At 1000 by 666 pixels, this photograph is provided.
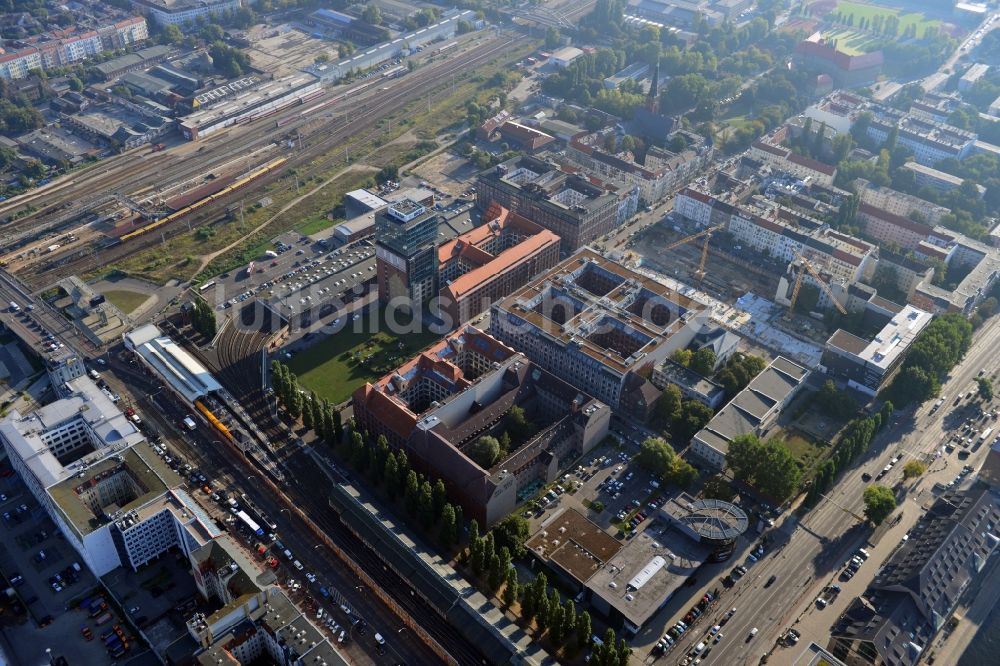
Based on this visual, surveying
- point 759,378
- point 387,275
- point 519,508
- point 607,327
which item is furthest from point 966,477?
point 387,275

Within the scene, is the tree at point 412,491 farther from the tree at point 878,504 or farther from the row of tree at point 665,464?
the tree at point 878,504

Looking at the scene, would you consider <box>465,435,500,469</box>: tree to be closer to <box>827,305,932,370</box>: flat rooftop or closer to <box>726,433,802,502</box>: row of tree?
<box>726,433,802,502</box>: row of tree

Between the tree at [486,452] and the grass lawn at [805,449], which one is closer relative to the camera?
the tree at [486,452]

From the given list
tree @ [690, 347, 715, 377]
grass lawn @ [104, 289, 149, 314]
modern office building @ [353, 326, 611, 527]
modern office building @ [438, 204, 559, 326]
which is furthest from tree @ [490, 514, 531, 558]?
grass lawn @ [104, 289, 149, 314]

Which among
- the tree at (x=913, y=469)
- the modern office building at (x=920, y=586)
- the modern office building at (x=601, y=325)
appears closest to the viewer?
the modern office building at (x=920, y=586)

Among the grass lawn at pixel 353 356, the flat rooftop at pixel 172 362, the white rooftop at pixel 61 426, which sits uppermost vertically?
the white rooftop at pixel 61 426

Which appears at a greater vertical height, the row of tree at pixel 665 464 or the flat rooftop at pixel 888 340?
the flat rooftop at pixel 888 340

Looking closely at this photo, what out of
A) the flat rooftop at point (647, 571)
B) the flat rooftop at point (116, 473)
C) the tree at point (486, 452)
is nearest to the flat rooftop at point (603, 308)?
the tree at point (486, 452)
